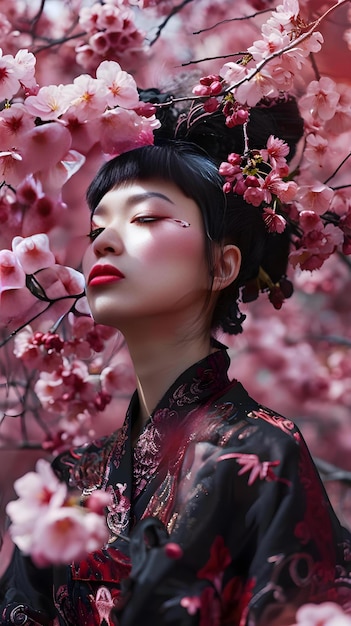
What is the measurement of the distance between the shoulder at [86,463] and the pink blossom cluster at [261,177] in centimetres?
54

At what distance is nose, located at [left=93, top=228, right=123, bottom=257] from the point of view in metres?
1.38

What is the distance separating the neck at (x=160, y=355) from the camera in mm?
1438

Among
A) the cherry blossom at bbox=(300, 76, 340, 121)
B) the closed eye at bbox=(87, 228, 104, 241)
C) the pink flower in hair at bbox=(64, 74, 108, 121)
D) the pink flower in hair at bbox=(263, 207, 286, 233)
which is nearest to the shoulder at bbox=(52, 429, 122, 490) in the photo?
the closed eye at bbox=(87, 228, 104, 241)

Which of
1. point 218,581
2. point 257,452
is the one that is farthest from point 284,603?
point 257,452

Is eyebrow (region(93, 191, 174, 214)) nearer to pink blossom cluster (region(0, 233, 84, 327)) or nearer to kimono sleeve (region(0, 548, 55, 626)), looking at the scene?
pink blossom cluster (region(0, 233, 84, 327))

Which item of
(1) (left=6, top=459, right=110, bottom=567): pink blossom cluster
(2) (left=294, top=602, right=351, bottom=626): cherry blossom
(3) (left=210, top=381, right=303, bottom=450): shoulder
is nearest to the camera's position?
(1) (left=6, top=459, right=110, bottom=567): pink blossom cluster

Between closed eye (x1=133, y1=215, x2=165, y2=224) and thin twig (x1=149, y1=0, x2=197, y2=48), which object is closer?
closed eye (x1=133, y1=215, x2=165, y2=224)

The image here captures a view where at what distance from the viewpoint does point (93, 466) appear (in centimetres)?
160

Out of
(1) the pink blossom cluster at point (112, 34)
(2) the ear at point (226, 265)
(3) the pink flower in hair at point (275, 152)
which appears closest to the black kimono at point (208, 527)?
(2) the ear at point (226, 265)

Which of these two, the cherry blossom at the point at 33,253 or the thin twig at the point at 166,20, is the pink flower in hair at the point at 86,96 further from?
the thin twig at the point at 166,20

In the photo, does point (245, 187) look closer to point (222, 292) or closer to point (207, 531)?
point (222, 292)

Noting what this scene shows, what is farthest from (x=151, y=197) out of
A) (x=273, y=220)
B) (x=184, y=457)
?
(x=184, y=457)

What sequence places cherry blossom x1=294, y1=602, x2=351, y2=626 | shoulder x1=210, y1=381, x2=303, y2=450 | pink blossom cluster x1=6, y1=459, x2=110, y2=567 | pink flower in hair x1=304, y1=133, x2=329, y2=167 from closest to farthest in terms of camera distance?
1. pink blossom cluster x1=6, y1=459, x2=110, y2=567
2. cherry blossom x1=294, y1=602, x2=351, y2=626
3. shoulder x1=210, y1=381, x2=303, y2=450
4. pink flower in hair x1=304, y1=133, x2=329, y2=167

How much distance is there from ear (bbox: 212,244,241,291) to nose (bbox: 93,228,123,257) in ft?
0.66
